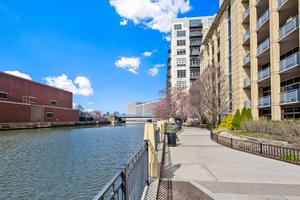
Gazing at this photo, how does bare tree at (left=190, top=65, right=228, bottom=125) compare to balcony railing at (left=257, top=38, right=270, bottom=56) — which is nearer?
balcony railing at (left=257, top=38, right=270, bottom=56)

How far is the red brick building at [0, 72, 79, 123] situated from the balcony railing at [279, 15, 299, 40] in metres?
58.6

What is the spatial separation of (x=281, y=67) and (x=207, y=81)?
17.5 metres

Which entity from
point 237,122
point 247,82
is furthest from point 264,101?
point 247,82

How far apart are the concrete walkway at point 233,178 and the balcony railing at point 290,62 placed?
12.7 metres

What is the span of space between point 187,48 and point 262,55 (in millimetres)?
52222

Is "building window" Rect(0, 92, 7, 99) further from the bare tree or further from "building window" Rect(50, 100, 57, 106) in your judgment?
the bare tree

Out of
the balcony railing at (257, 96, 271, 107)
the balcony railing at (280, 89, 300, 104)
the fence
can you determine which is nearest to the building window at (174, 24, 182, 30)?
the balcony railing at (257, 96, 271, 107)

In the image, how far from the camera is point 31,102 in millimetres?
69938

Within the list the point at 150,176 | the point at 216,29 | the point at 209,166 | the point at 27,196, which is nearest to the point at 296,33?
the point at 209,166

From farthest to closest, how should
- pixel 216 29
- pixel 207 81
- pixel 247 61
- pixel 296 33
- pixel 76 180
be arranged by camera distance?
1. pixel 216 29
2. pixel 207 81
3. pixel 247 61
4. pixel 296 33
5. pixel 76 180

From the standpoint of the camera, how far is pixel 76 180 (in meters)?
11.1

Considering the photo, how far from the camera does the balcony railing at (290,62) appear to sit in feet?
64.5

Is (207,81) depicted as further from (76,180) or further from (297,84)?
(76,180)

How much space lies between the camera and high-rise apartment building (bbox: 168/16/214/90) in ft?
247
